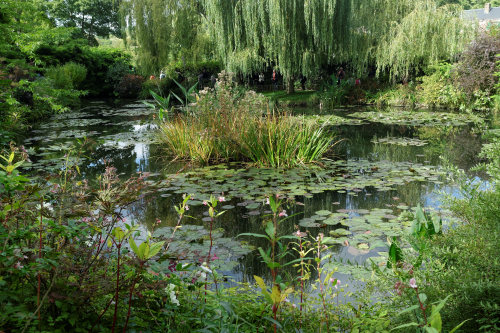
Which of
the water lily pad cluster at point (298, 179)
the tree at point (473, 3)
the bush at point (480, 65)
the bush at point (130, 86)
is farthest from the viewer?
the tree at point (473, 3)

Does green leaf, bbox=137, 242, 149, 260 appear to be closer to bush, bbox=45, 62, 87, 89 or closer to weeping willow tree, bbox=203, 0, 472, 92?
weeping willow tree, bbox=203, 0, 472, 92

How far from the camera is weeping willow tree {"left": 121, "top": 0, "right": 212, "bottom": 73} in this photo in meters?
18.0

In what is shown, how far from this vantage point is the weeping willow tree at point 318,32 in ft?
42.8

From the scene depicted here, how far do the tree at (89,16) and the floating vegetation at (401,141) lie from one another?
29.6 meters

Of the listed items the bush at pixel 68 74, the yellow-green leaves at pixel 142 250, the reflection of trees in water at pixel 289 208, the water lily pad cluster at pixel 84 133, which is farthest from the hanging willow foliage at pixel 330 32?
the yellow-green leaves at pixel 142 250

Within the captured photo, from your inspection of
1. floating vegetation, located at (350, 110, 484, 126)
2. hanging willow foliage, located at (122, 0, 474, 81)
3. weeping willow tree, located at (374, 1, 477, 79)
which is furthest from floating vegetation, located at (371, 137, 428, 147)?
weeping willow tree, located at (374, 1, 477, 79)

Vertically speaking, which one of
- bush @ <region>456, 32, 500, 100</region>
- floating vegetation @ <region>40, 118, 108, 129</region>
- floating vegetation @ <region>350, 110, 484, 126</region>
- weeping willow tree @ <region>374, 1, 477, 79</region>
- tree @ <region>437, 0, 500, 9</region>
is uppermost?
tree @ <region>437, 0, 500, 9</region>

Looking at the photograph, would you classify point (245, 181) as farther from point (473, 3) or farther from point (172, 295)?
point (473, 3)

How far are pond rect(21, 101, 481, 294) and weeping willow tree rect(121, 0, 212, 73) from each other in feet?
33.6

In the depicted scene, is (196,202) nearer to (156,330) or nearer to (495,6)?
(156,330)

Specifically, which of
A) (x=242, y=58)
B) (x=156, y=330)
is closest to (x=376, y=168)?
(x=156, y=330)

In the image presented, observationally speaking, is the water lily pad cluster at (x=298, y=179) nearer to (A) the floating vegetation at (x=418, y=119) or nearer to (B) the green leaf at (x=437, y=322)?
(B) the green leaf at (x=437, y=322)

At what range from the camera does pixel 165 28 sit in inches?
722

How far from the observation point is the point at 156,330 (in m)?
1.71
